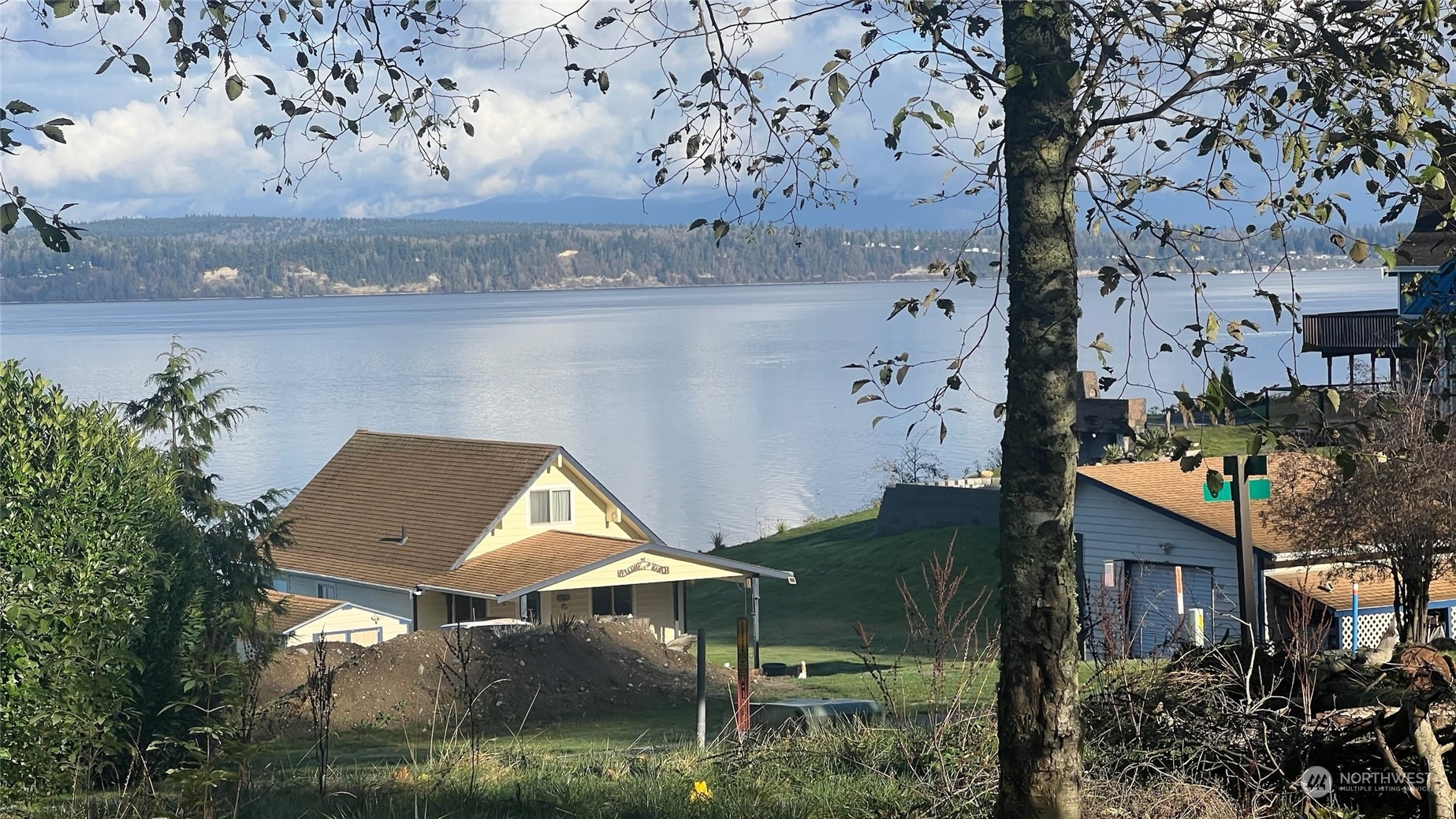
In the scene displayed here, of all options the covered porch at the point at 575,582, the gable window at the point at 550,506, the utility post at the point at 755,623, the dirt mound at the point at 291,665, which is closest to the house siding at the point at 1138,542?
the utility post at the point at 755,623

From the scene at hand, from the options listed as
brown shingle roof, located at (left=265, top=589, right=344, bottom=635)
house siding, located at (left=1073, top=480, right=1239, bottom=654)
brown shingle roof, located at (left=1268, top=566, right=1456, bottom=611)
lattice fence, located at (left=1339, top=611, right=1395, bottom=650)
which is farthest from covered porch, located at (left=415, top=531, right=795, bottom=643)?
lattice fence, located at (left=1339, top=611, right=1395, bottom=650)

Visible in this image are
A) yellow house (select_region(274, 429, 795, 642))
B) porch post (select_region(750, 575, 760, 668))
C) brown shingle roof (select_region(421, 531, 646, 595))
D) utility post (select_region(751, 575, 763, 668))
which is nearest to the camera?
utility post (select_region(751, 575, 763, 668))

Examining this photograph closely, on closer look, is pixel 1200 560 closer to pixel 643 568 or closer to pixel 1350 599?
pixel 1350 599

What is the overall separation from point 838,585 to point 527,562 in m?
10.5

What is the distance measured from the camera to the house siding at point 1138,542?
2953 cm

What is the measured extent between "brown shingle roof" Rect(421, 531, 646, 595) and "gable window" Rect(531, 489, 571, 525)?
690mm

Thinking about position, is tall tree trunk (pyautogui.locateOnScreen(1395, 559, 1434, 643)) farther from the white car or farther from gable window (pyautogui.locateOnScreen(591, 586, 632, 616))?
gable window (pyautogui.locateOnScreen(591, 586, 632, 616))

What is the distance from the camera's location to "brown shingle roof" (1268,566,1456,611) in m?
26.2

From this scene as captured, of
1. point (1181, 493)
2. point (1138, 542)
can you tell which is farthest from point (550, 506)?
point (1181, 493)

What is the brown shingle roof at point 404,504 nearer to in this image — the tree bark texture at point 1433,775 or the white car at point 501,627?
the white car at point 501,627

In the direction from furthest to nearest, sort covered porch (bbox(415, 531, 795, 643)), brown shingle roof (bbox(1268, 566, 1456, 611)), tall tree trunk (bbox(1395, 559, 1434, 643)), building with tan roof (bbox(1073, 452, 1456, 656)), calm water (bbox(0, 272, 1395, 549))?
calm water (bbox(0, 272, 1395, 549)), covered porch (bbox(415, 531, 795, 643)), brown shingle roof (bbox(1268, 566, 1456, 611)), building with tan roof (bbox(1073, 452, 1456, 656)), tall tree trunk (bbox(1395, 559, 1434, 643))

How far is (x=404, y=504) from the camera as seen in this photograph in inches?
1715

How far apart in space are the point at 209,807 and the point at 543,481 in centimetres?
3499

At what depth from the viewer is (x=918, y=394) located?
11962 cm
